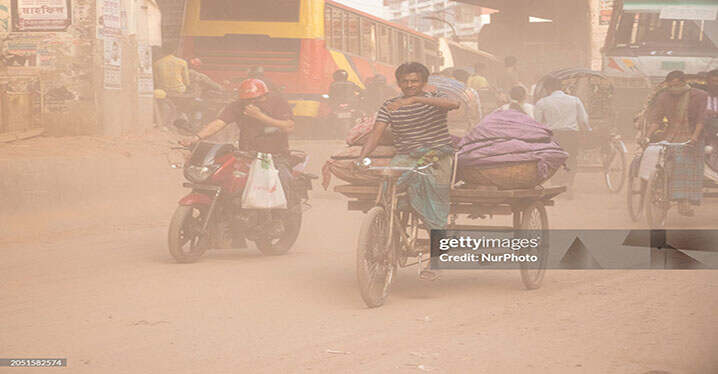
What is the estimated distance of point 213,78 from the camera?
18781mm

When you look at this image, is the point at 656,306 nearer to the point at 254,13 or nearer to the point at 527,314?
the point at 527,314

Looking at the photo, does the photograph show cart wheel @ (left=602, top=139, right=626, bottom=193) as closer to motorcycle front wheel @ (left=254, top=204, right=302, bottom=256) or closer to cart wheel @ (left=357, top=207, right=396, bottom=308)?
motorcycle front wheel @ (left=254, top=204, right=302, bottom=256)

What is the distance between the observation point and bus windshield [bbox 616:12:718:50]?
1719 centimetres

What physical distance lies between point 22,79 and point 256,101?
5134 mm

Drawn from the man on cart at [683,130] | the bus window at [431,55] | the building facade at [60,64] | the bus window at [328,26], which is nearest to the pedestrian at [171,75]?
the building facade at [60,64]

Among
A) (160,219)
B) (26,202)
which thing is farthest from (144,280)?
(160,219)

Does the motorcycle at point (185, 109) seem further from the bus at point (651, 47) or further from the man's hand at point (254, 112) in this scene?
the man's hand at point (254, 112)

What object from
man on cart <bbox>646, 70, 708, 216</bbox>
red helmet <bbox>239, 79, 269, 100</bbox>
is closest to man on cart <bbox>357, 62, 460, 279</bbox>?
red helmet <bbox>239, 79, 269, 100</bbox>

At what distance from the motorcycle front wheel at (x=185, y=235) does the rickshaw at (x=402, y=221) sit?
1427 millimetres

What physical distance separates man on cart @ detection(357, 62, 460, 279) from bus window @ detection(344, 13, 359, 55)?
14275mm

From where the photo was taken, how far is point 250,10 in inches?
722

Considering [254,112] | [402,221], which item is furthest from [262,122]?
[402,221]

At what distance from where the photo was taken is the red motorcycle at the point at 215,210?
22.7 ft

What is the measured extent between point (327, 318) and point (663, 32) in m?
14.1
